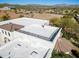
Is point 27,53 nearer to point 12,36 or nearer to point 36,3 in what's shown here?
point 12,36

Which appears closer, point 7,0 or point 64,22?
point 7,0

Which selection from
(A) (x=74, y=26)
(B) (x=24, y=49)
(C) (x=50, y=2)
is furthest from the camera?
(A) (x=74, y=26)

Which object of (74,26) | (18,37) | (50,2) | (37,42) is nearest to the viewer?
(37,42)

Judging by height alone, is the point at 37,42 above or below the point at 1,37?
above

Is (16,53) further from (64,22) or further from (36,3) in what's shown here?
(64,22)

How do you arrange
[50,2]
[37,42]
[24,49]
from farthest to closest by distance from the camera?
1. [50,2]
2. [37,42]
3. [24,49]

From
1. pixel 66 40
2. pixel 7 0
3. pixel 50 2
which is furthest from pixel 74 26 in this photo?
pixel 7 0

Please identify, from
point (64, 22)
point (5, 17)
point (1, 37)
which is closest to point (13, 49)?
point (1, 37)

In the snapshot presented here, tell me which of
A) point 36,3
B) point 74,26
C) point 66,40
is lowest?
point 66,40

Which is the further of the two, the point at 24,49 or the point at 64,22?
the point at 64,22
